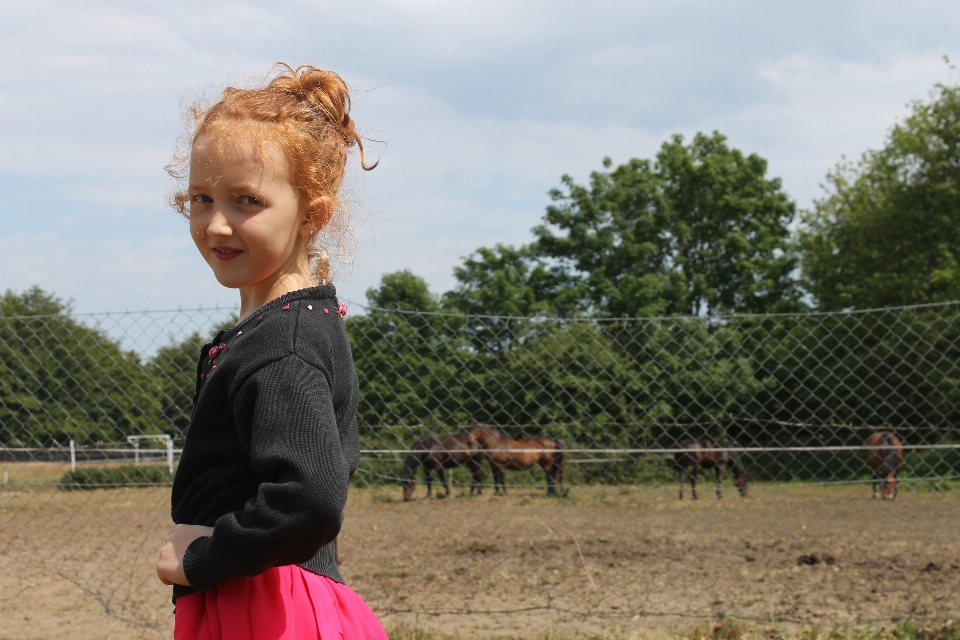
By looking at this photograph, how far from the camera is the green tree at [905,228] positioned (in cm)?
2222

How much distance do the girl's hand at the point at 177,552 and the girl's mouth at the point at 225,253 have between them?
38 cm

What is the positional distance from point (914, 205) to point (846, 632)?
72.8 ft

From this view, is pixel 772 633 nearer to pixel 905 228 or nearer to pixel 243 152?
pixel 243 152

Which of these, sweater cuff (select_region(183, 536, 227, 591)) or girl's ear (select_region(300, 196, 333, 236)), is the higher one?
girl's ear (select_region(300, 196, 333, 236))

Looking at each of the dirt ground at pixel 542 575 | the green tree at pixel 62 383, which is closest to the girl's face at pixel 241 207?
the dirt ground at pixel 542 575

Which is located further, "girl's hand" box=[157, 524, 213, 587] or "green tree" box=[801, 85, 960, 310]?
"green tree" box=[801, 85, 960, 310]

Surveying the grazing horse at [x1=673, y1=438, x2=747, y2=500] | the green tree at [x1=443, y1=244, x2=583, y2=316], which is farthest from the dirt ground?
the green tree at [x1=443, y1=244, x2=583, y2=316]

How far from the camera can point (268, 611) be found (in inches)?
44.8

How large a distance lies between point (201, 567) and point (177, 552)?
6cm

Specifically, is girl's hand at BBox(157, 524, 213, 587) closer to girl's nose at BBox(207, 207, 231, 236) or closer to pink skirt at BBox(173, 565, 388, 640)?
pink skirt at BBox(173, 565, 388, 640)

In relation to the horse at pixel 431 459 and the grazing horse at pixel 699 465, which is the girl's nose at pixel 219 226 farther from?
the grazing horse at pixel 699 465

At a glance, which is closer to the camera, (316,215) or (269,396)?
(269,396)

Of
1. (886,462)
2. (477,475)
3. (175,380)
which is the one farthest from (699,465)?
(175,380)

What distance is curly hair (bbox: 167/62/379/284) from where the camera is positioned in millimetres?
1246
